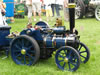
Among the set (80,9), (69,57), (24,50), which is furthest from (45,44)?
(80,9)

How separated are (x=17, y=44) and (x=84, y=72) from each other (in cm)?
128

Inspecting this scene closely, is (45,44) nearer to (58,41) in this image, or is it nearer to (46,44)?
(46,44)

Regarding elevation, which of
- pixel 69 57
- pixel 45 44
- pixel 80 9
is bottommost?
pixel 69 57

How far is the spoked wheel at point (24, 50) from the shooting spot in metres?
3.18

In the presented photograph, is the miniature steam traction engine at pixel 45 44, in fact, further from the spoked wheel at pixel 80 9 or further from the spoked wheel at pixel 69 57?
the spoked wheel at pixel 80 9

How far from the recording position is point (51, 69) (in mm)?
3256

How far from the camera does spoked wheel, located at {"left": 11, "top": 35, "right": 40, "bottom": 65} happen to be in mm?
3176

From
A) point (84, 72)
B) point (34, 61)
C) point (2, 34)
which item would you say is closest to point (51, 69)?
point (34, 61)

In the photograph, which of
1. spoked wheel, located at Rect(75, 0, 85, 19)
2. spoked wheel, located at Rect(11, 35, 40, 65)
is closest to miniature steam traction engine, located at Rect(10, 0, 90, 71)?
spoked wheel, located at Rect(11, 35, 40, 65)

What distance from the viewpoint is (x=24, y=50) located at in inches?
130

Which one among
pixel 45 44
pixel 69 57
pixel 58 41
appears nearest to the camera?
pixel 69 57

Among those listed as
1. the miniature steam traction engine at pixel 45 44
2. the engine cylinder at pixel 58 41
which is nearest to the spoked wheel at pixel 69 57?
the miniature steam traction engine at pixel 45 44

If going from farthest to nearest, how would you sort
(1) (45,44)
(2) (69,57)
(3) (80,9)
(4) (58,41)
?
(3) (80,9), (1) (45,44), (4) (58,41), (2) (69,57)

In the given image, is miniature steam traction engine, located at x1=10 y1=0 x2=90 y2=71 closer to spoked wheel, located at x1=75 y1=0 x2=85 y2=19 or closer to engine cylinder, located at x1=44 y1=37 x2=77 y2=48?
engine cylinder, located at x1=44 y1=37 x2=77 y2=48
